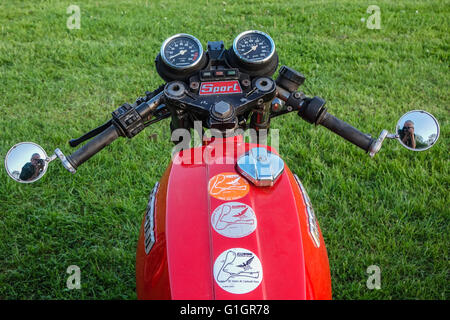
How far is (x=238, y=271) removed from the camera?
1271 millimetres

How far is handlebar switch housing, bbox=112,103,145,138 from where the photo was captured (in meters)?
1.53

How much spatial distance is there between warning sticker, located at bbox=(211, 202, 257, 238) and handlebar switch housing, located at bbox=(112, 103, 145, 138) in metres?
0.47

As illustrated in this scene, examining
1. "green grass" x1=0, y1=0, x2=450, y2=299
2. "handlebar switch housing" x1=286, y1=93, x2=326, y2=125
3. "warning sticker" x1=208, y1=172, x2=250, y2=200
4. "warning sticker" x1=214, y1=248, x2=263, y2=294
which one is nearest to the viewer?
"warning sticker" x1=214, y1=248, x2=263, y2=294

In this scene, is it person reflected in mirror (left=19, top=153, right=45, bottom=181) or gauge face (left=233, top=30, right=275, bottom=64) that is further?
gauge face (left=233, top=30, right=275, bottom=64)

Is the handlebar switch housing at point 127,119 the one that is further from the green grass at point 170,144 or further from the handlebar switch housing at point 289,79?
the green grass at point 170,144

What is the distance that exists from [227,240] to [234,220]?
0.08 meters

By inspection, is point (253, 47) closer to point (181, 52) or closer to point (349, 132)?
point (181, 52)

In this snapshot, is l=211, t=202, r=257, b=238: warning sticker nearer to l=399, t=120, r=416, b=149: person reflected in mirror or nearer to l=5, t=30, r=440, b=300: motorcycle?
l=5, t=30, r=440, b=300: motorcycle

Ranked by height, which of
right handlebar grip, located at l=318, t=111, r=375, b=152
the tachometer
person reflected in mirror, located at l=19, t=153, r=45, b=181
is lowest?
person reflected in mirror, located at l=19, t=153, r=45, b=181

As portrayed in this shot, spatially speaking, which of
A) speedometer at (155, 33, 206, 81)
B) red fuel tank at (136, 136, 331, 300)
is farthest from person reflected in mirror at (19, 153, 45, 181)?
speedometer at (155, 33, 206, 81)

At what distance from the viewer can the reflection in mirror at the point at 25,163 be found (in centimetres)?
144

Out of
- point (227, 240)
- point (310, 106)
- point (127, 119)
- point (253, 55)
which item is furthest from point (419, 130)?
point (127, 119)

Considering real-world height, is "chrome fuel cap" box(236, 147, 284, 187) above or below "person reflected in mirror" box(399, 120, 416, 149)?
below
